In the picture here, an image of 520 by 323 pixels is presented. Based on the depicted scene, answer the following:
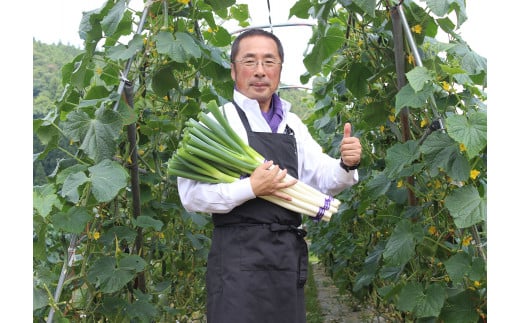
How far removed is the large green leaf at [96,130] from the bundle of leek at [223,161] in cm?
32

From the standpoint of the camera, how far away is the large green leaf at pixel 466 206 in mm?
1894

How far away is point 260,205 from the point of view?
190 centimetres

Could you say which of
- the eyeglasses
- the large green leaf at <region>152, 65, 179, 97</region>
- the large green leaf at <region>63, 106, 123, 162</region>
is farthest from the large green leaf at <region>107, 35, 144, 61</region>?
the eyeglasses

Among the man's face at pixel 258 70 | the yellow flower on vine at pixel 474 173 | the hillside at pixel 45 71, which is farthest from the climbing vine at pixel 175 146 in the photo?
the hillside at pixel 45 71

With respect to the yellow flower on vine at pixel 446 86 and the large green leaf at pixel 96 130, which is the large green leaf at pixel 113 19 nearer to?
the large green leaf at pixel 96 130

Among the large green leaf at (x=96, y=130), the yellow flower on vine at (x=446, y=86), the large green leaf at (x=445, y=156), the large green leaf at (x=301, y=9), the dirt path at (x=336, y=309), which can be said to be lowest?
the dirt path at (x=336, y=309)

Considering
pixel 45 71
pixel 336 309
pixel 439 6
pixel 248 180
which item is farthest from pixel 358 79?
pixel 45 71

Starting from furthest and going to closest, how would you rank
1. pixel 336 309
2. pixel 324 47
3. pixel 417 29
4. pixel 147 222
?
pixel 336 309 → pixel 324 47 → pixel 147 222 → pixel 417 29

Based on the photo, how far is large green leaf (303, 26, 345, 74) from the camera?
2.67 metres

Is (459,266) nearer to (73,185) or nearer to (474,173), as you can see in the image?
(474,173)

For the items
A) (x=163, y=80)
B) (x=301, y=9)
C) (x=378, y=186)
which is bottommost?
(x=378, y=186)

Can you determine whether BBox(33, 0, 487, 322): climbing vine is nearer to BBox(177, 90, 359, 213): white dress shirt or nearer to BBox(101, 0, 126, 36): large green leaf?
BBox(101, 0, 126, 36): large green leaf

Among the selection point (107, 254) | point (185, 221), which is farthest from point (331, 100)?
point (107, 254)

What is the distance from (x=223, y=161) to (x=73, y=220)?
60 centimetres
